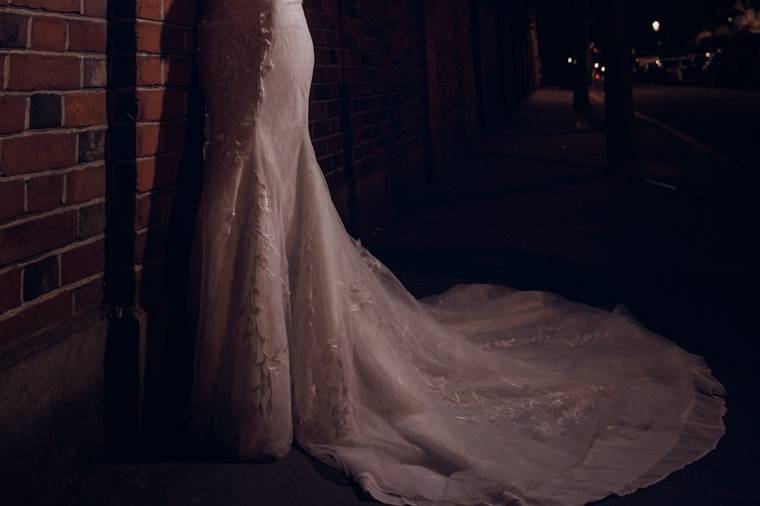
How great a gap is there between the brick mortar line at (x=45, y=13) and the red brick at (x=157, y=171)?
1.58 ft

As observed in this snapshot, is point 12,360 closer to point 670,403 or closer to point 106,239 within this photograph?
point 106,239

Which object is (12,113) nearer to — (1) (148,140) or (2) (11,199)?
(2) (11,199)

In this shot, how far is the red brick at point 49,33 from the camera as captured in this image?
2062 mm

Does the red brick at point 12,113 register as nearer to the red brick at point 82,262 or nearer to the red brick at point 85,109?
the red brick at point 85,109

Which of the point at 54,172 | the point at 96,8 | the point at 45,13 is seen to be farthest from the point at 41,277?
the point at 96,8

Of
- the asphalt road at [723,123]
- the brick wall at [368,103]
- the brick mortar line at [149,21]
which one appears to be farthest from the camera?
the asphalt road at [723,123]

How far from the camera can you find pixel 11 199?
6.50 feet

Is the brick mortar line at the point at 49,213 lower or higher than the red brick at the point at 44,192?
lower

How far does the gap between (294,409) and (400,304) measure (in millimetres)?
790

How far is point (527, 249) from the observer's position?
545cm

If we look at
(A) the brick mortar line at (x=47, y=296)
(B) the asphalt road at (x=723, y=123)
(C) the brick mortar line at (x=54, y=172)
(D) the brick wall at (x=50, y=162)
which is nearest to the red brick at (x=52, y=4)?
(D) the brick wall at (x=50, y=162)

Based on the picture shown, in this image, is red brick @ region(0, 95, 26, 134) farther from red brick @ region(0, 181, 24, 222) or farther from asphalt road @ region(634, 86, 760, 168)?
asphalt road @ region(634, 86, 760, 168)

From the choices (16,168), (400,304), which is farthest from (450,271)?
(16,168)

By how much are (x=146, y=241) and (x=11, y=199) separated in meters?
0.60
